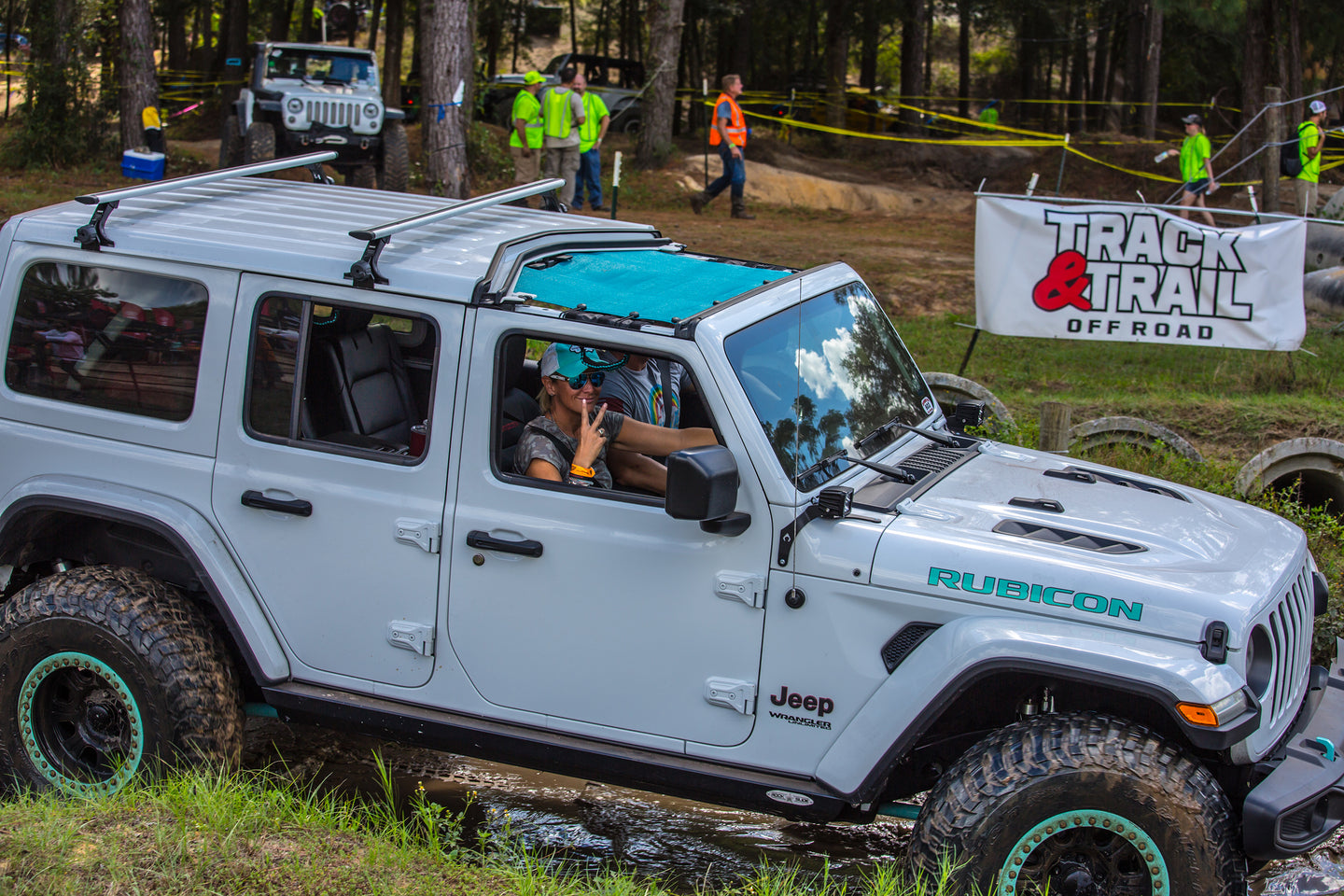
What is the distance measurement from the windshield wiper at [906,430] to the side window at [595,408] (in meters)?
0.50

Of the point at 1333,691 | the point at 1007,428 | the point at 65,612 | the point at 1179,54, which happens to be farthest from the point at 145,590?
the point at 1179,54

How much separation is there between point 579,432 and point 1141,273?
530 cm

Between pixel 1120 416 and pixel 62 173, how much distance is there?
17.3 metres

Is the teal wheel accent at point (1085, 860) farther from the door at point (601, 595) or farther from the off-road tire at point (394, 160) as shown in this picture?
the off-road tire at point (394, 160)

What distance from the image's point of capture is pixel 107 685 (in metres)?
3.84

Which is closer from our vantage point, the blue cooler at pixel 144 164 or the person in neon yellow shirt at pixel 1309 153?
the person in neon yellow shirt at pixel 1309 153

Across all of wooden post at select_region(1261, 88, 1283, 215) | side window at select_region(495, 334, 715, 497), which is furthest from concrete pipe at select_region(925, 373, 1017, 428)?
wooden post at select_region(1261, 88, 1283, 215)

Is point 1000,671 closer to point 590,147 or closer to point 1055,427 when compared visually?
point 1055,427

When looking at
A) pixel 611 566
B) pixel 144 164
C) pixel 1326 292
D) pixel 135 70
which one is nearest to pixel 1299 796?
pixel 611 566

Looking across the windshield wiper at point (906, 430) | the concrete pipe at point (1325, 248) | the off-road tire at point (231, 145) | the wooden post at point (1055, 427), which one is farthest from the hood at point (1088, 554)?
the off-road tire at point (231, 145)

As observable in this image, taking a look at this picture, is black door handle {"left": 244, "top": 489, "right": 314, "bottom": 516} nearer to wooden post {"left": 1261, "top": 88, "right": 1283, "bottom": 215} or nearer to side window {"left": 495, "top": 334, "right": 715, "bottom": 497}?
side window {"left": 495, "top": 334, "right": 715, "bottom": 497}

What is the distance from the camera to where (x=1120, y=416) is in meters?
7.37

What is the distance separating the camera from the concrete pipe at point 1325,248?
10617 millimetres

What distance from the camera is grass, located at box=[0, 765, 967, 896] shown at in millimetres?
3076
